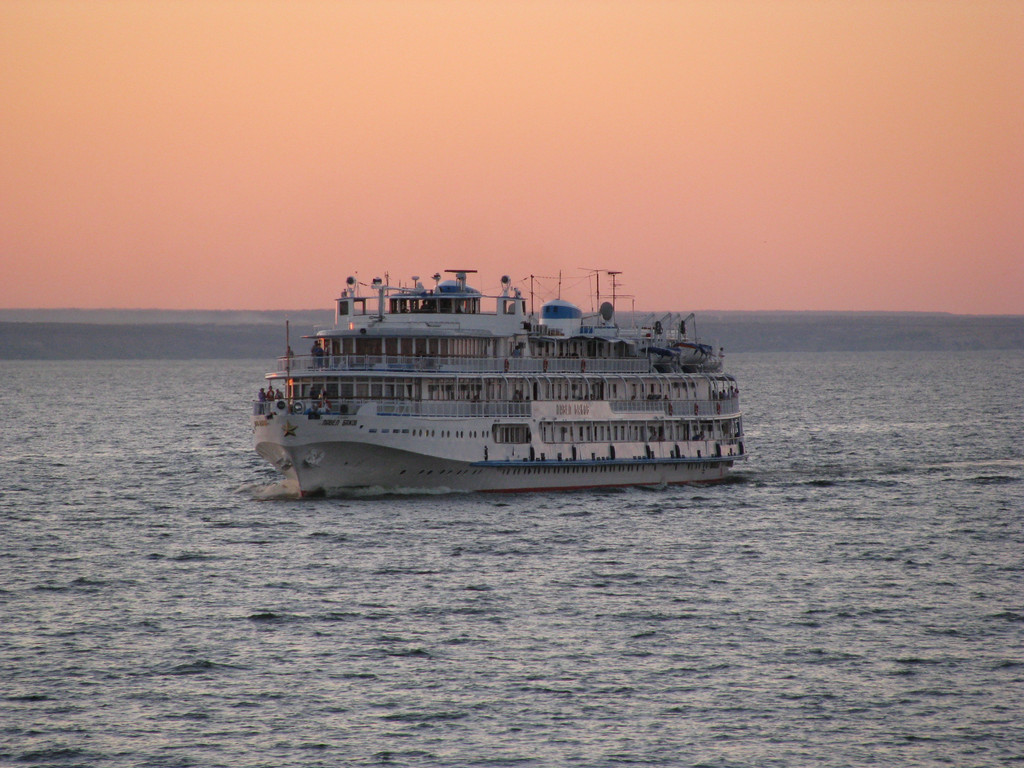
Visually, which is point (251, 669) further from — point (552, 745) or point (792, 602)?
point (792, 602)

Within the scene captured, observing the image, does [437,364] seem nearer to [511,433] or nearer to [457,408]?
[457,408]

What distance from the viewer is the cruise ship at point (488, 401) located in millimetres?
71812

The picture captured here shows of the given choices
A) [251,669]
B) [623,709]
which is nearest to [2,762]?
[251,669]

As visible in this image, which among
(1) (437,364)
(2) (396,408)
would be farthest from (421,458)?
(1) (437,364)

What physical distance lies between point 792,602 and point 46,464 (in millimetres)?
69128

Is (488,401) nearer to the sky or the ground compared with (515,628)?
nearer to the sky

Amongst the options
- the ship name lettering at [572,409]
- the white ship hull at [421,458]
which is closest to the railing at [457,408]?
the white ship hull at [421,458]

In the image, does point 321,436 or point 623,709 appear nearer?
point 623,709

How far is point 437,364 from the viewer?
248 feet

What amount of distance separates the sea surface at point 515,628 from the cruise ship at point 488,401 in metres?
1.83

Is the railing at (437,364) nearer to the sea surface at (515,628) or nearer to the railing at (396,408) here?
the railing at (396,408)

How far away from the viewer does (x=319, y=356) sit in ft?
246

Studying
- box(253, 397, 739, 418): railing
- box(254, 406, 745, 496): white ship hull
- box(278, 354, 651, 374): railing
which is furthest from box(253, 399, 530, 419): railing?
box(278, 354, 651, 374): railing

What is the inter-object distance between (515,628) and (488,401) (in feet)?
92.0
